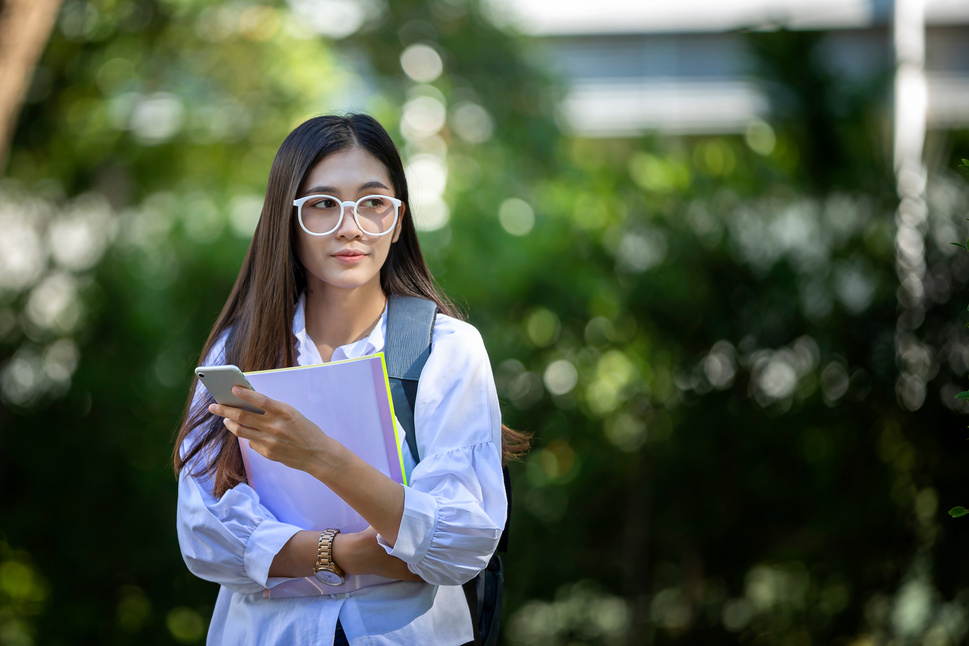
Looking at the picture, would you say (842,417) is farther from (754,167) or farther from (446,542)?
(446,542)

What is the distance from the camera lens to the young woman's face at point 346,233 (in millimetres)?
1737

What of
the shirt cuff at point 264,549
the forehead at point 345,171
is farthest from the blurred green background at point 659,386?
the shirt cuff at point 264,549

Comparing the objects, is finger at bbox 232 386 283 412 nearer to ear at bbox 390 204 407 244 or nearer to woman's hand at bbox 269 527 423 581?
woman's hand at bbox 269 527 423 581

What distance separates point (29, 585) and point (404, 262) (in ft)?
11.4

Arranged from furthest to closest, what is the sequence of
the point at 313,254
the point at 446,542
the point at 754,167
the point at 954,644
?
the point at 754,167 → the point at 954,644 → the point at 313,254 → the point at 446,542

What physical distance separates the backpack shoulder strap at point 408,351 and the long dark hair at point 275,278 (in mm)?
95

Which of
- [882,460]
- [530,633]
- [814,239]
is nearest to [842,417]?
[882,460]

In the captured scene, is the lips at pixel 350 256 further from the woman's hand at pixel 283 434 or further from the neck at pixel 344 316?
the woman's hand at pixel 283 434

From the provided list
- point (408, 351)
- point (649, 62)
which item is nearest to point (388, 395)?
point (408, 351)

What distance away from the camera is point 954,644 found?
3.77 meters

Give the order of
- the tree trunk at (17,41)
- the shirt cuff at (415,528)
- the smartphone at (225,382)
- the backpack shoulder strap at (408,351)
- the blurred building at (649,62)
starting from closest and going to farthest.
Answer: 1. the smartphone at (225,382)
2. the shirt cuff at (415,528)
3. the backpack shoulder strap at (408,351)
4. the tree trunk at (17,41)
5. the blurred building at (649,62)

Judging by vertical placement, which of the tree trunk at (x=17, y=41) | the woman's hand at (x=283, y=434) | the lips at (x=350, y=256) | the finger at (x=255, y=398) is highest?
the tree trunk at (x=17, y=41)

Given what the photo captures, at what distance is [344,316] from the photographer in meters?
1.86

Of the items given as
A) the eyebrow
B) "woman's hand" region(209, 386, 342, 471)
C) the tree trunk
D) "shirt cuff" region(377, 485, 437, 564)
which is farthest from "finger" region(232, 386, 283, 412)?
the tree trunk
